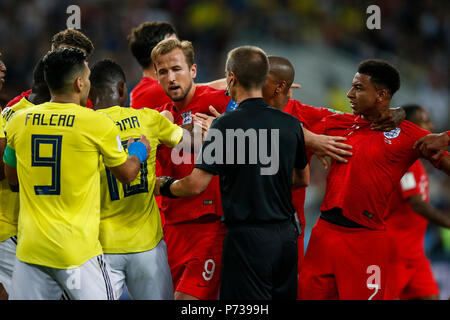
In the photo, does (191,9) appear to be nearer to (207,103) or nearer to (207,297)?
(207,103)

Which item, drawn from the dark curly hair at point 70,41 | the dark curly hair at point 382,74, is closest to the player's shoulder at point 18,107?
the dark curly hair at point 70,41

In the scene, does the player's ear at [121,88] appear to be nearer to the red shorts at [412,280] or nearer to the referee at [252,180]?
the referee at [252,180]

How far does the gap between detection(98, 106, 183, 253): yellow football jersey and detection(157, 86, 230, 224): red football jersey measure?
1.92ft

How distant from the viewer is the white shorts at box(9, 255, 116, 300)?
4133 mm

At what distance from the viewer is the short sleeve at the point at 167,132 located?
15.4 ft

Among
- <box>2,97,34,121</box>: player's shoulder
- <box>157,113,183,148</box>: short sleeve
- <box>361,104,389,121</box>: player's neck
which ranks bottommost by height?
<box>157,113,183,148</box>: short sleeve

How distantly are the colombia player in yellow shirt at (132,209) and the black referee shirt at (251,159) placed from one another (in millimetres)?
552

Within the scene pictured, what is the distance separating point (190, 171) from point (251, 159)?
109 cm

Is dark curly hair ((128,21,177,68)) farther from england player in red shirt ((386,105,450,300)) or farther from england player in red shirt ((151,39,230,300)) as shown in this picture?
england player in red shirt ((386,105,450,300))

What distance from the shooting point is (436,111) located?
41.6 feet

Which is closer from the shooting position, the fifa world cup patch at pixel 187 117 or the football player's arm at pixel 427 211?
the fifa world cup patch at pixel 187 117

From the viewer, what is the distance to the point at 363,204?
5.15m

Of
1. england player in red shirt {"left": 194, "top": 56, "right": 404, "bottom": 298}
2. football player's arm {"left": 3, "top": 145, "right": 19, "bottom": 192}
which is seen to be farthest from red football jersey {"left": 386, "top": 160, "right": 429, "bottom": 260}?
football player's arm {"left": 3, "top": 145, "right": 19, "bottom": 192}

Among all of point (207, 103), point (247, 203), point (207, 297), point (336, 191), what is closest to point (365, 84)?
point (336, 191)
